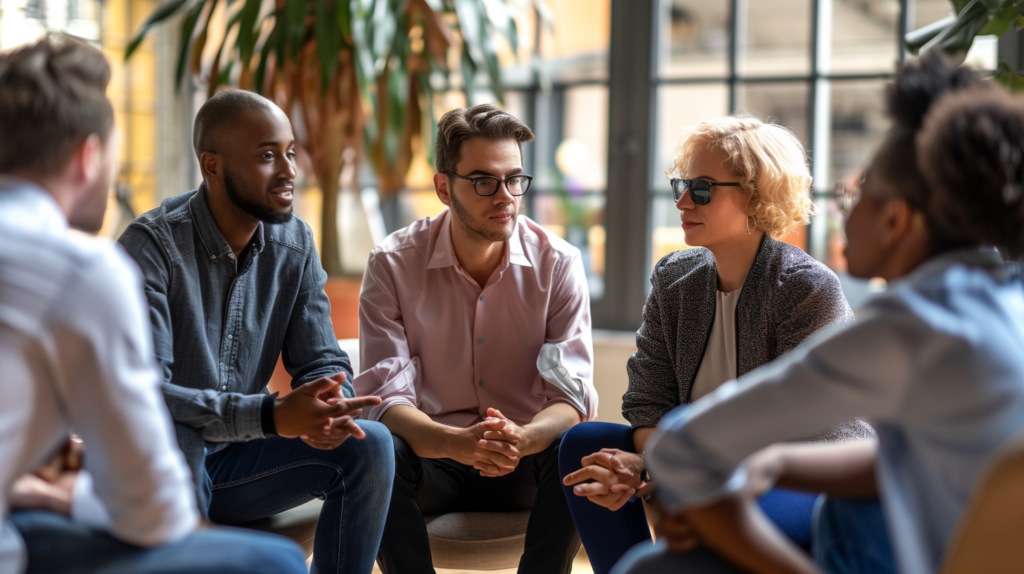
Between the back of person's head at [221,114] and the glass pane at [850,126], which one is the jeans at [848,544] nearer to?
the back of person's head at [221,114]

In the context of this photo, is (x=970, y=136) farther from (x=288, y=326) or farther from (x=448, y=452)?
(x=288, y=326)

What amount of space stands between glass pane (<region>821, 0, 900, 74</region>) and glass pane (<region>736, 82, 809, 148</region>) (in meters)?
0.15

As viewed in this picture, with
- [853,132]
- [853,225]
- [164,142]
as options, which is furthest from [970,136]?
[164,142]

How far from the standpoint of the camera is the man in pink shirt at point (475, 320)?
6.63 feet

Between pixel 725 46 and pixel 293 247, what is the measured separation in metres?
2.08

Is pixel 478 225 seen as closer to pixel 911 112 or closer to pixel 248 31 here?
pixel 911 112

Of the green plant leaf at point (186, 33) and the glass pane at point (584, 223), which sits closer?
the green plant leaf at point (186, 33)

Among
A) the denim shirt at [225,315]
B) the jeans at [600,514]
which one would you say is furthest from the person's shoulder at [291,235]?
the jeans at [600,514]

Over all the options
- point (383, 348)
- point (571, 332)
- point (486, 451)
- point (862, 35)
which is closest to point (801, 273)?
point (571, 332)

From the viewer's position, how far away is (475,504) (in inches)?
79.4

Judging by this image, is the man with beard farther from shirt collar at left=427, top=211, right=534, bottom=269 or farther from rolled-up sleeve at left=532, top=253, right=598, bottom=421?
rolled-up sleeve at left=532, top=253, right=598, bottom=421

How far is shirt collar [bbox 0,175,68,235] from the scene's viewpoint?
3.06ft

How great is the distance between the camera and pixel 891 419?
3.06 feet

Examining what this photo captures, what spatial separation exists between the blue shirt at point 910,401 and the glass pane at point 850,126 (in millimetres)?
2367
